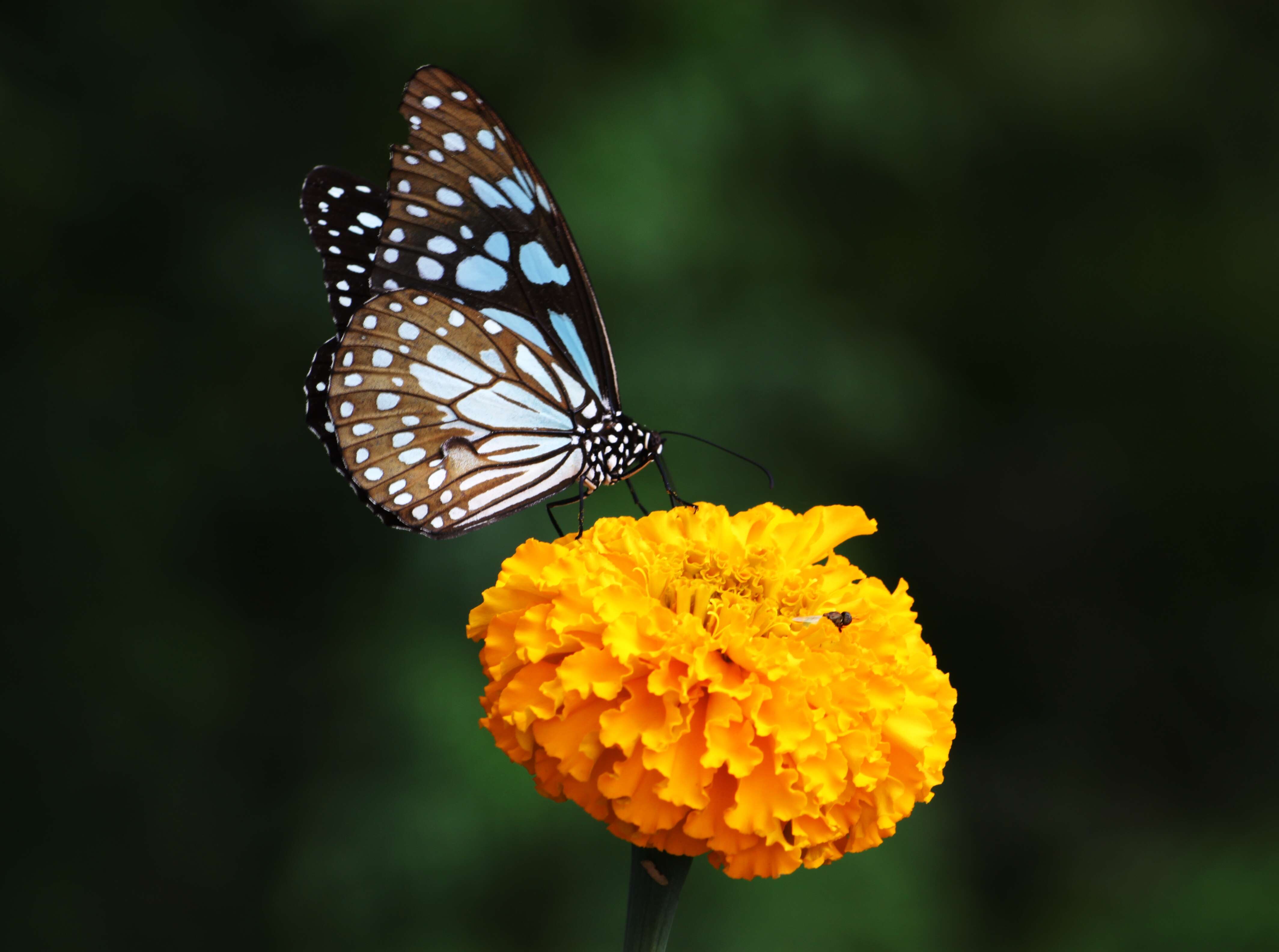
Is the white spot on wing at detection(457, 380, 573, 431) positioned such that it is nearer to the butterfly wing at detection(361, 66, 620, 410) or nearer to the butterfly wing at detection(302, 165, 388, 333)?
the butterfly wing at detection(361, 66, 620, 410)

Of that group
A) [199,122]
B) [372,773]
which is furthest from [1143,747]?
[199,122]

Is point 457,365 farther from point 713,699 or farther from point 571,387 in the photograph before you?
point 713,699

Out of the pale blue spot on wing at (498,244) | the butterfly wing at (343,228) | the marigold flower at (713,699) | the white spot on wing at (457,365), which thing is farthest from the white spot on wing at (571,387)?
the marigold flower at (713,699)

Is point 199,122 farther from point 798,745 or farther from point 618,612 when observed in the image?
point 798,745

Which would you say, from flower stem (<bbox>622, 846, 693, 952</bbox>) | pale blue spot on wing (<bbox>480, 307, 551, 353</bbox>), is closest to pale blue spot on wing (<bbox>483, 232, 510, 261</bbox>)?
pale blue spot on wing (<bbox>480, 307, 551, 353</bbox>)

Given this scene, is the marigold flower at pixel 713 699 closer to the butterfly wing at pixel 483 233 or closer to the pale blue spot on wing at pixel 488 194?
the butterfly wing at pixel 483 233

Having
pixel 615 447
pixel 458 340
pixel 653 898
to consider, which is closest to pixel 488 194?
pixel 458 340
